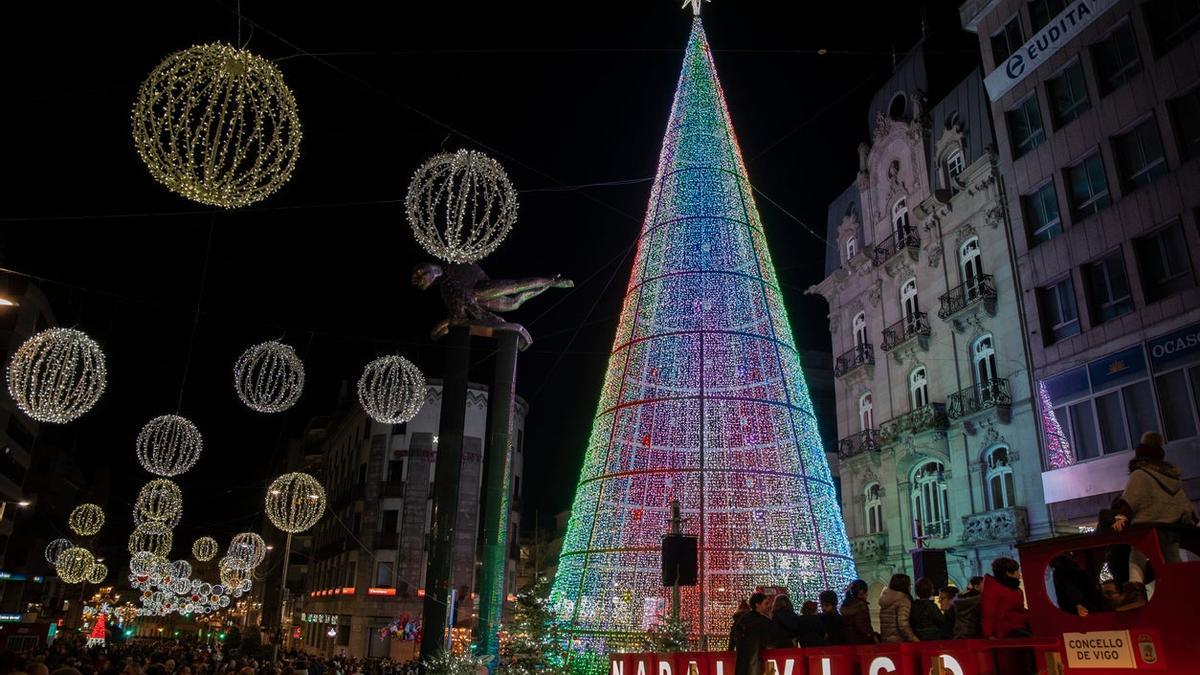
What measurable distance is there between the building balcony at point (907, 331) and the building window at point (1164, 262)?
27.1 ft

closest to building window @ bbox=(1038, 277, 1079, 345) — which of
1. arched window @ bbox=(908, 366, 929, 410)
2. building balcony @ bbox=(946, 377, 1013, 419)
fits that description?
building balcony @ bbox=(946, 377, 1013, 419)

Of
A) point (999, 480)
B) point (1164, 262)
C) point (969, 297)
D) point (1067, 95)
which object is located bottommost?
point (999, 480)

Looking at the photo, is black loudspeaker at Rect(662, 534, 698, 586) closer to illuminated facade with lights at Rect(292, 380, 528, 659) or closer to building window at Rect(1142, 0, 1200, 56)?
building window at Rect(1142, 0, 1200, 56)

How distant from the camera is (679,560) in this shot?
1189 cm

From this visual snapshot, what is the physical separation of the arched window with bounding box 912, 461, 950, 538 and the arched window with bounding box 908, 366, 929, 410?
83.0 inches

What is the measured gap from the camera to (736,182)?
16.8 metres

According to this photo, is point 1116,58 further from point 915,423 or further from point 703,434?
point 703,434

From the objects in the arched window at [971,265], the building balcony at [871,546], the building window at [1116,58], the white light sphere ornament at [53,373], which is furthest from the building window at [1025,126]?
the white light sphere ornament at [53,373]

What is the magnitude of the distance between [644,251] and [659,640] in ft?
25.8

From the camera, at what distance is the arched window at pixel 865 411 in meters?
28.0

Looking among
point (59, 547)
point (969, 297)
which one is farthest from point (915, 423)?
point (59, 547)

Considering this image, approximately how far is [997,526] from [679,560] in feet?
41.0

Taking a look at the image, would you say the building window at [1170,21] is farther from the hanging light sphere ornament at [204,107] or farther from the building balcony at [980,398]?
the hanging light sphere ornament at [204,107]

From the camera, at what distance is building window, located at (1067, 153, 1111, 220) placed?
17906 mm
